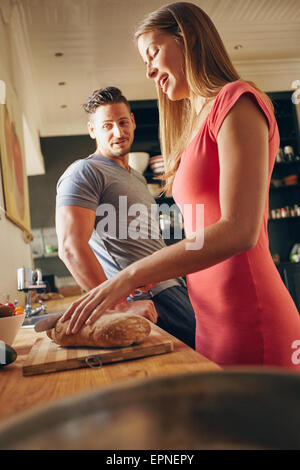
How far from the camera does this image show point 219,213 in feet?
2.83

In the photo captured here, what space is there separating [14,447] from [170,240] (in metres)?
4.74

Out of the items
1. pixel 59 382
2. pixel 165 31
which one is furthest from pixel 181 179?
pixel 59 382

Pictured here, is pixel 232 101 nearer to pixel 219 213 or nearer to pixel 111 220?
pixel 219 213

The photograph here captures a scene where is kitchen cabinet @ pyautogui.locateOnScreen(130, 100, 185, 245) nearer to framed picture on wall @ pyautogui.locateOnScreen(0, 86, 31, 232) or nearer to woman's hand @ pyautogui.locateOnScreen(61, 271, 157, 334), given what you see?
framed picture on wall @ pyautogui.locateOnScreen(0, 86, 31, 232)

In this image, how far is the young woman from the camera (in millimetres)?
702

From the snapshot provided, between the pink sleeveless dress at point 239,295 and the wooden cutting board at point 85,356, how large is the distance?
0.44 ft

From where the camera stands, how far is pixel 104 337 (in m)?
0.82

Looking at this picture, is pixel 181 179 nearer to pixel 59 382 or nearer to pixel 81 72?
pixel 59 382

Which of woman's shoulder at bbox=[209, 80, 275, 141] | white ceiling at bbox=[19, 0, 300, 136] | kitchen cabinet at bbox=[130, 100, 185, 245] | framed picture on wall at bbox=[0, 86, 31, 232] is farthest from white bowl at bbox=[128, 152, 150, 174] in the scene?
woman's shoulder at bbox=[209, 80, 275, 141]

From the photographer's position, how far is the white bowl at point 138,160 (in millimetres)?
4543

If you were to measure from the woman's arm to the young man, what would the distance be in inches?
18.9

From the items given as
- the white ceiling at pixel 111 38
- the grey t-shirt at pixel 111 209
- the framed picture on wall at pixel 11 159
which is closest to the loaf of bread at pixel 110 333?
the grey t-shirt at pixel 111 209

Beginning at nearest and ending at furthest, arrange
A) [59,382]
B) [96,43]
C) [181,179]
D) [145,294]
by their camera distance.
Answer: [59,382] < [181,179] < [145,294] < [96,43]

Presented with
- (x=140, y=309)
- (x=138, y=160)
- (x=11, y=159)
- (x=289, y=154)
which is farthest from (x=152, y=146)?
(x=140, y=309)
